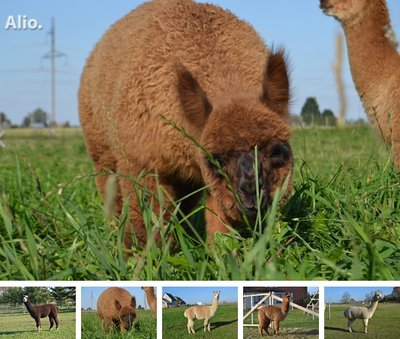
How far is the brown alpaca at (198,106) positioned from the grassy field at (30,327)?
94 cm

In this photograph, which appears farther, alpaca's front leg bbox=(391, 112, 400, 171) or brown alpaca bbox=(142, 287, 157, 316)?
alpaca's front leg bbox=(391, 112, 400, 171)

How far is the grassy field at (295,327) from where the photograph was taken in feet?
9.00

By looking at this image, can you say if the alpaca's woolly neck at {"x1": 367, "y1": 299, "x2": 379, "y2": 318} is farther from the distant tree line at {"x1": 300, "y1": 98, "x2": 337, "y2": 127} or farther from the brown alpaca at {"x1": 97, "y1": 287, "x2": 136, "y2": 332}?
the distant tree line at {"x1": 300, "y1": 98, "x2": 337, "y2": 127}

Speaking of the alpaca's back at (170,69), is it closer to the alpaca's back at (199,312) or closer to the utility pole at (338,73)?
the alpaca's back at (199,312)

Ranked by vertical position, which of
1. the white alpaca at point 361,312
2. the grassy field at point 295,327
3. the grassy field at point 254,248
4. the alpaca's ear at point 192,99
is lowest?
the grassy field at point 295,327

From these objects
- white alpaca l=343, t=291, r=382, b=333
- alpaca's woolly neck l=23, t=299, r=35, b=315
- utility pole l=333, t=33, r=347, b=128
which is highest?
utility pole l=333, t=33, r=347, b=128

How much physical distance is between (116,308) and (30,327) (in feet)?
1.08

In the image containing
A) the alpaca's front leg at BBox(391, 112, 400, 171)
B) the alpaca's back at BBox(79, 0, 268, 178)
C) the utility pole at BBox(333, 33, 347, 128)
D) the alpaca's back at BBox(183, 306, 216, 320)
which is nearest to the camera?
the alpaca's back at BBox(183, 306, 216, 320)

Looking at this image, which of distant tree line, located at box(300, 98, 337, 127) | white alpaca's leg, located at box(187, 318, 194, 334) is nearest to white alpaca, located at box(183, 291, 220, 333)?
white alpaca's leg, located at box(187, 318, 194, 334)

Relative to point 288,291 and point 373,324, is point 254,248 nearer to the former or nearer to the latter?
point 288,291

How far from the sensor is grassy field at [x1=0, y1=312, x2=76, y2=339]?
2.74 metres

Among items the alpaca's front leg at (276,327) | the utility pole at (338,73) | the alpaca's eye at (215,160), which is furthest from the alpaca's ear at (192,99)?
the utility pole at (338,73)

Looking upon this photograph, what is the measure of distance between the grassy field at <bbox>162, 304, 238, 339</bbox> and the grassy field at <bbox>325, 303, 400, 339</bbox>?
364 millimetres

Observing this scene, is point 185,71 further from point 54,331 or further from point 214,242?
point 54,331
